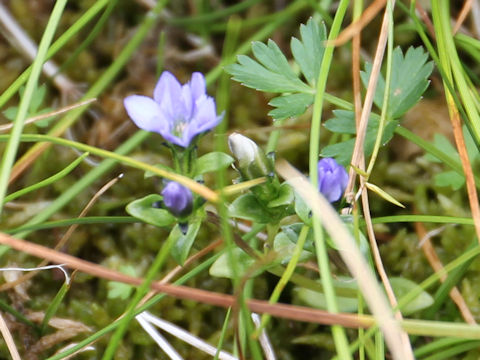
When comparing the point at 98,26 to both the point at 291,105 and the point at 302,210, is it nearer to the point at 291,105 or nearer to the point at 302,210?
the point at 291,105

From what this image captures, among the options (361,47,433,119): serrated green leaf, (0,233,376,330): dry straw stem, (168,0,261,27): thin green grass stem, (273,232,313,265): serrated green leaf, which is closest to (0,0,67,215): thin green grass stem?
(0,233,376,330): dry straw stem

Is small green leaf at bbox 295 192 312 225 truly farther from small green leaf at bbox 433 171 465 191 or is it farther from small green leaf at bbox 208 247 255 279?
small green leaf at bbox 433 171 465 191

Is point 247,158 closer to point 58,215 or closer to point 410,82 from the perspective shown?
point 410,82

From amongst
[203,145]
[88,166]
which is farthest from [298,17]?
[88,166]

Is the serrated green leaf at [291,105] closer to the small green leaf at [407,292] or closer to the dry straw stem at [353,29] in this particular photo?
the dry straw stem at [353,29]

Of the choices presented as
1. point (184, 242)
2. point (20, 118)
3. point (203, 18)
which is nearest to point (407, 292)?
point (184, 242)

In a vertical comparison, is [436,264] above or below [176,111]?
below

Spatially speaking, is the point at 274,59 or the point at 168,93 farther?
the point at 274,59
